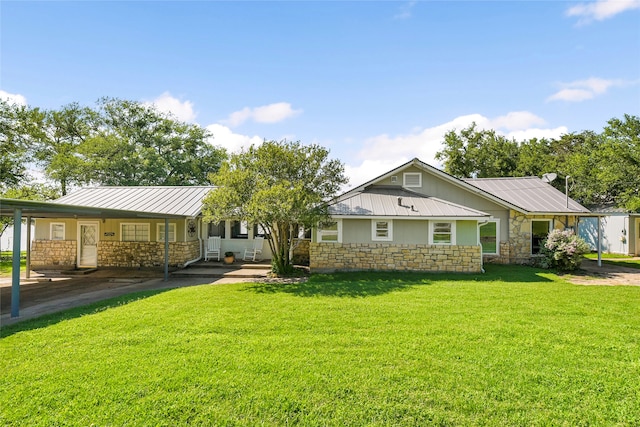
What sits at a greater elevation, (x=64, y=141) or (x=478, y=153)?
(x=64, y=141)

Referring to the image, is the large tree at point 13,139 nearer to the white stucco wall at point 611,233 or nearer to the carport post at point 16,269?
the carport post at point 16,269

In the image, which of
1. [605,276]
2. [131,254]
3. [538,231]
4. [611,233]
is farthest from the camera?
[611,233]

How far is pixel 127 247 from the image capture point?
14.9m

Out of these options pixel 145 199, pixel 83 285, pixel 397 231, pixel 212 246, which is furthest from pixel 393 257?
pixel 145 199

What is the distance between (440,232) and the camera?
13.0 m

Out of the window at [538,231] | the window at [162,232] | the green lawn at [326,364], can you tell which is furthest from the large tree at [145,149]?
the window at [538,231]

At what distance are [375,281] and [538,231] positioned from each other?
10.8 meters

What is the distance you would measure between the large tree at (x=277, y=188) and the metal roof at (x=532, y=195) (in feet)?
31.9

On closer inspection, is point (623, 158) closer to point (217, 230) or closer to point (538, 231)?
point (538, 231)

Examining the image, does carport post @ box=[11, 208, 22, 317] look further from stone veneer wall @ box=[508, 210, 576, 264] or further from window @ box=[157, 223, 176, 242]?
stone veneer wall @ box=[508, 210, 576, 264]

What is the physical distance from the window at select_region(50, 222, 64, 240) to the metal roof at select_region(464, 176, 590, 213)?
21364 mm

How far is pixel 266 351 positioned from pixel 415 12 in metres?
10.9

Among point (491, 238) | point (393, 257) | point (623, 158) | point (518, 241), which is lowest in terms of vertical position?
point (393, 257)

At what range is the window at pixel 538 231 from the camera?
15680 mm
